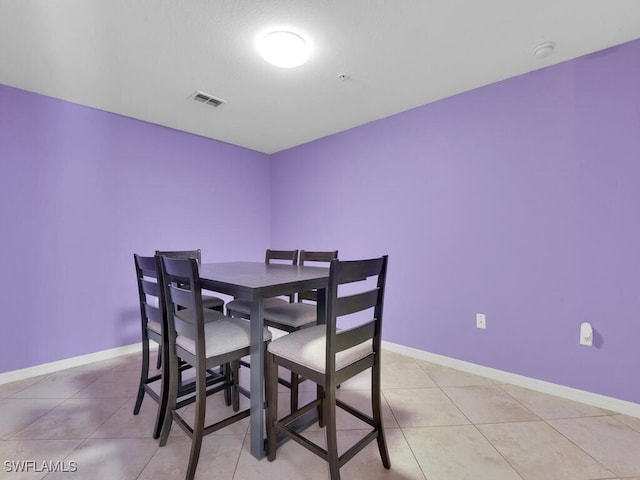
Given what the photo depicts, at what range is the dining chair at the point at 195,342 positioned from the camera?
1235 mm

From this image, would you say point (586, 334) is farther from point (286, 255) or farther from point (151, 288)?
point (151, 288)

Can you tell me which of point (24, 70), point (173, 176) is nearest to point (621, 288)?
point (173, 176)

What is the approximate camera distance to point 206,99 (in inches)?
97.5

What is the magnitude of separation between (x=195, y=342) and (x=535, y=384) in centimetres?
228

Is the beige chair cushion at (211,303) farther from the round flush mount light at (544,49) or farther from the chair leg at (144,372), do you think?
the round flush mount light at (544,49)

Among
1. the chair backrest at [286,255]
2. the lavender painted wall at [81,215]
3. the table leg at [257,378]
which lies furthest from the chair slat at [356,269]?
the lavender painted wall at [81,215]

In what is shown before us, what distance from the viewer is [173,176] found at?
10.1 feet

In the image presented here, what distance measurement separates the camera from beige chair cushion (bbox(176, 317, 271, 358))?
1.33 metres

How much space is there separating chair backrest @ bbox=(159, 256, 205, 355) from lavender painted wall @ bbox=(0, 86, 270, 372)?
1714 mm

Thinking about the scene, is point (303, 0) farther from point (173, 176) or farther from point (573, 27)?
point (173, 176)

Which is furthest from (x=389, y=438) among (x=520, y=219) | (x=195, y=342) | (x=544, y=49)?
(x=544, y=49)

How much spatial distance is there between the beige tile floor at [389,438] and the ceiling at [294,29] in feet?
7.38

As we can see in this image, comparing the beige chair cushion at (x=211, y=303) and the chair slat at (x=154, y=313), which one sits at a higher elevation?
the chair slat at (x=154, y=313)

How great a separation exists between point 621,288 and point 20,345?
4.22 meters
